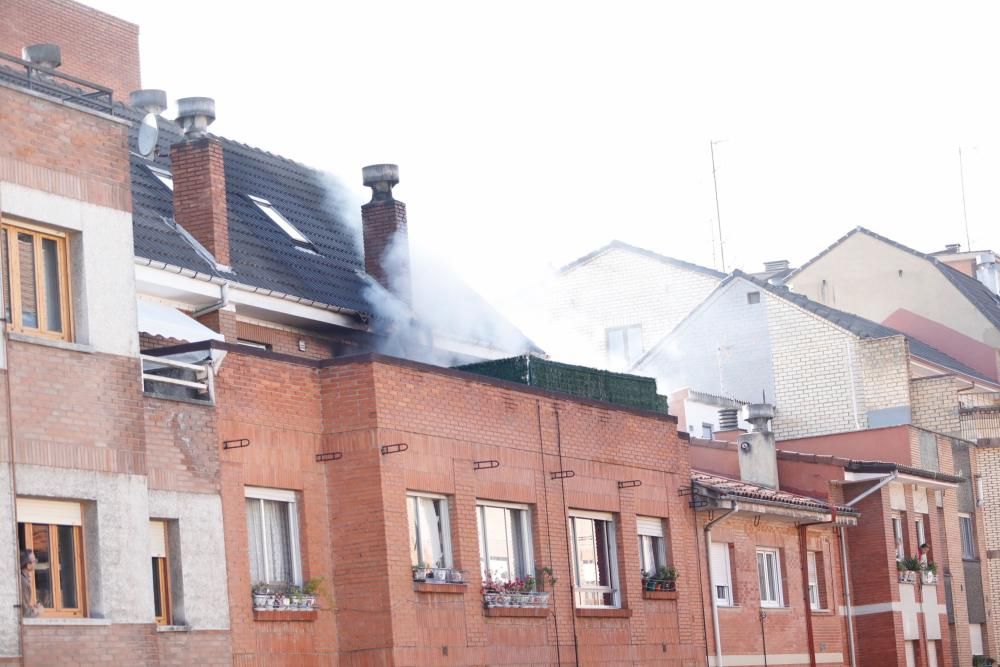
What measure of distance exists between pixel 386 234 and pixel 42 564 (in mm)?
13455

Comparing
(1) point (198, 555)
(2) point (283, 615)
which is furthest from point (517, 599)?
(1) point (198, 555)

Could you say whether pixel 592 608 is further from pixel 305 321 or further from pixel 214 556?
pixel 214 556

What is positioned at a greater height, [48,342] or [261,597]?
[48,342]

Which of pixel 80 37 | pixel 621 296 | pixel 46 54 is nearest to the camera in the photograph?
pixel 46 54

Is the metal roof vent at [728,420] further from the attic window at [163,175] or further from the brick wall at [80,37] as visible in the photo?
the attic window at [163,175]

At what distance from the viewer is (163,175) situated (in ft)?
92.3

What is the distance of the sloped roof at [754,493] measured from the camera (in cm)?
3087

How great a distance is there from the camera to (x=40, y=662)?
672 inches

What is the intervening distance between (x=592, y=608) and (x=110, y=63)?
1415 centimetres

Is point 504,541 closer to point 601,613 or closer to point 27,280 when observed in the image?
point 601,613

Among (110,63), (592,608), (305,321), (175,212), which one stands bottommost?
(592,608)

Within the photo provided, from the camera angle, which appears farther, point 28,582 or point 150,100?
point 150,100

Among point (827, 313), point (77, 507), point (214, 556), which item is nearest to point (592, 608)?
point (214, 556)

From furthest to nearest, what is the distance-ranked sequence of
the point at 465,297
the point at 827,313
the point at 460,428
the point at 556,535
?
the point at 827,313, the point at 465,297, the point at 556,535, the point at 460,428
